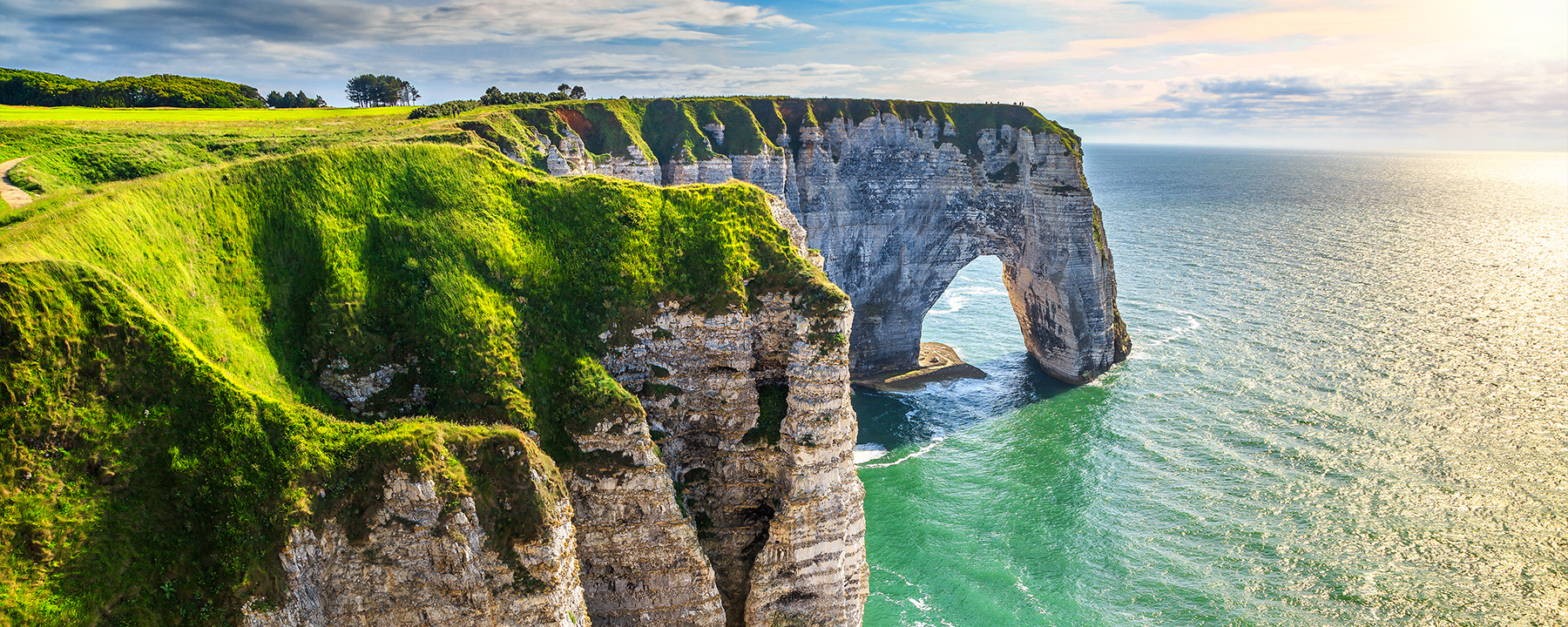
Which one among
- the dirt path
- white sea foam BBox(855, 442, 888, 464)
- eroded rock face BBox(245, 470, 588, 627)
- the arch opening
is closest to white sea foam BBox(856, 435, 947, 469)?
white sea foam BBox(855, 442, 888, 464)

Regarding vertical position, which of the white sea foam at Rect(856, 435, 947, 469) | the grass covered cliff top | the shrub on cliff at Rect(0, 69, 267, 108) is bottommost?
the white sea foam at Rect(856, 435, 947, 469)

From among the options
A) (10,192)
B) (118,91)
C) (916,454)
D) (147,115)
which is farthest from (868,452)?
(118,91)

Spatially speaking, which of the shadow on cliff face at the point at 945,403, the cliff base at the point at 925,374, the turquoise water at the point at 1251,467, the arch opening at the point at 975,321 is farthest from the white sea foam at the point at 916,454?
the arch opening at the point at 975,321

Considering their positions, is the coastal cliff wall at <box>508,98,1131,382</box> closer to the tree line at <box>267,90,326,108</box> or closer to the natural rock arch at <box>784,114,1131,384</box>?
Answer: the natural rock arch at <box>784,114,1131,384</box>

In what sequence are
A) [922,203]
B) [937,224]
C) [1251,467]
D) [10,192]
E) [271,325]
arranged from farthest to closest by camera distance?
[937,224], [922,203], [1251,467], [10,192], [271,325]

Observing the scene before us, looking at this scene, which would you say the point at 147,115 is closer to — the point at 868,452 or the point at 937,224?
the point at 868,452

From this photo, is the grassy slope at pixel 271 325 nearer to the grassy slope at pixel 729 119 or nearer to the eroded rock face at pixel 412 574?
the eroded rock face at pixel 412 574

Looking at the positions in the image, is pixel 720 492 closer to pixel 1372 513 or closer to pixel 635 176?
pixel 635 176

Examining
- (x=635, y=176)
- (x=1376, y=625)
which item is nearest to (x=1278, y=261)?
(x=1376, y=625)
